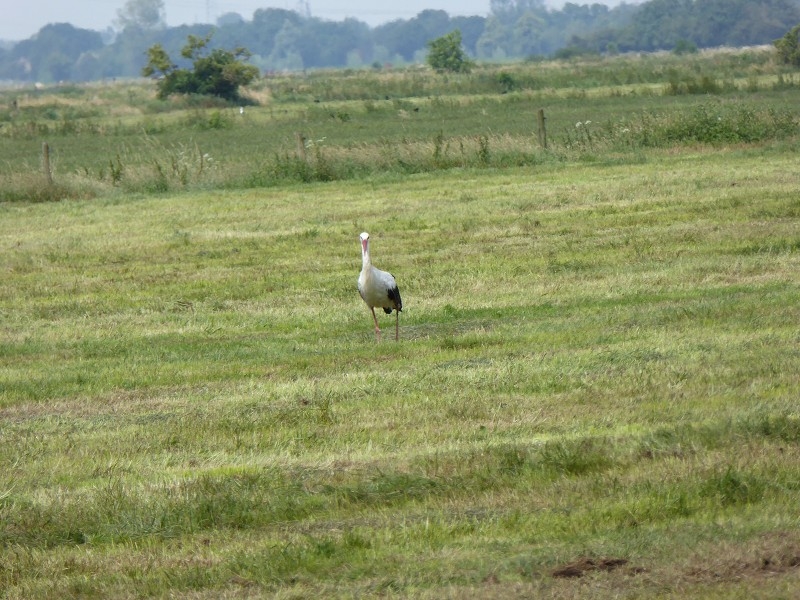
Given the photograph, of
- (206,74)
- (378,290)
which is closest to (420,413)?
(378,290)

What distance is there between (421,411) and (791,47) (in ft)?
234

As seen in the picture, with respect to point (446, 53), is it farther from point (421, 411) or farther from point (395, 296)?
point (421, 411)

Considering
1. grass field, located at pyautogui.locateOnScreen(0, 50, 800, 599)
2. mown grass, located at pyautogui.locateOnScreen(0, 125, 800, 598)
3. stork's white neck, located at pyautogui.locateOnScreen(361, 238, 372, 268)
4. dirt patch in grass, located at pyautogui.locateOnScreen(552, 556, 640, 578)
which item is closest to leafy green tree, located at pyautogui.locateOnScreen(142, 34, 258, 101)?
grass field, located at pyautogui.locateOnScreen(0, 50, 800, 599)

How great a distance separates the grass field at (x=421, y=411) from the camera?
640 cm

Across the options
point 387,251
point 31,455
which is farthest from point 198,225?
point 31,455

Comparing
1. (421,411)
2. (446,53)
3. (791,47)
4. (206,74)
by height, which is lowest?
(421,411)

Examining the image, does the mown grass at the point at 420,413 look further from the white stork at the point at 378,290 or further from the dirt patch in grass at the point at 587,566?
the white stork at the point at 378,290

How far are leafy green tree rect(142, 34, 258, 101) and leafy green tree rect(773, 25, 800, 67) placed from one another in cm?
3087

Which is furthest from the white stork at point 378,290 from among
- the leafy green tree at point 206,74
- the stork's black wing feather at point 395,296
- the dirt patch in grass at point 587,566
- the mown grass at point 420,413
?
the leafy green tree at point 206,74

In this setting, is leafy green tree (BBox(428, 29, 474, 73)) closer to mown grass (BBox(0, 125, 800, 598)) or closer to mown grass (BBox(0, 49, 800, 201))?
mown grass (BBox(0, 49, 800, 201))

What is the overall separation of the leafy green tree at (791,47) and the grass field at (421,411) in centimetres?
5711

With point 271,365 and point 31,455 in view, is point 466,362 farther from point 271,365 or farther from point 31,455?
point 31,455

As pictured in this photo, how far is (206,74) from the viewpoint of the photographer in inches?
2987

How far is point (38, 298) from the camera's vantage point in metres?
16.9
